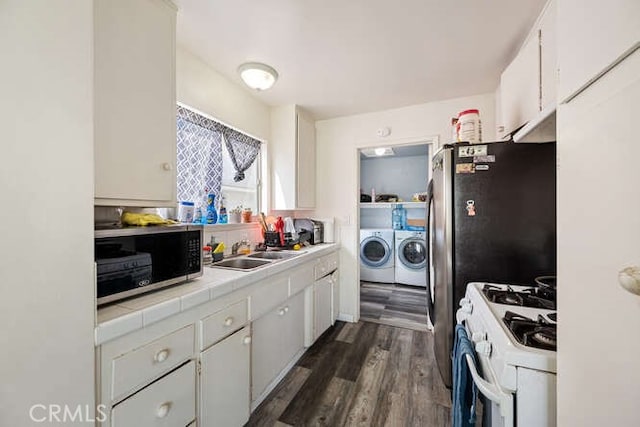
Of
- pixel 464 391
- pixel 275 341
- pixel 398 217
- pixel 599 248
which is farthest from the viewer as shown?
pixel 398 217

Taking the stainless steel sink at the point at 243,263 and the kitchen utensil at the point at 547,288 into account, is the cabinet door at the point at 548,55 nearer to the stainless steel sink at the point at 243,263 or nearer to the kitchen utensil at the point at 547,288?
the kitchen utensil at the point at 547,288

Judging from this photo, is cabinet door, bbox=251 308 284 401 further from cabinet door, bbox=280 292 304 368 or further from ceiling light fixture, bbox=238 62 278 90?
ceiling light fixture, bbox=238 62 278 90

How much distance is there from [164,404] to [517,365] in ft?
3.98

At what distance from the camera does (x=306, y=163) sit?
278cm

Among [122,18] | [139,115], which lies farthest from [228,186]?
[122,18]

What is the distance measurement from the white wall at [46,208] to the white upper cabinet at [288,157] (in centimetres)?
185

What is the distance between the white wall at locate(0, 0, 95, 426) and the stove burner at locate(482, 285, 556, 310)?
4.79ft

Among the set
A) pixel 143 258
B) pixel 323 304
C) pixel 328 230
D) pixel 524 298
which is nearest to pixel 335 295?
pixel 323 304

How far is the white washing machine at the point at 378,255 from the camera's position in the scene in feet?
13.7

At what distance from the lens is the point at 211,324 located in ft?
3.86

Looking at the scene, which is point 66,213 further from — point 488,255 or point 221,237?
point 488,255

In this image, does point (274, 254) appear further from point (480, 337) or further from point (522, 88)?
point (522, 88)

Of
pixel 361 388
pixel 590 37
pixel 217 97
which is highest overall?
pixel 217 97

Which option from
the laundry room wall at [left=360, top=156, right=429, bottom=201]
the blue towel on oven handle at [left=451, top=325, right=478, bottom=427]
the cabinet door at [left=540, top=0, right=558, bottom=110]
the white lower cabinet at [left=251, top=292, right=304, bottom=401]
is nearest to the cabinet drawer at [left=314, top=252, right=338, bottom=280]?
the white lower cabinet at [left=251, top=292, right=304, bottom=401]
